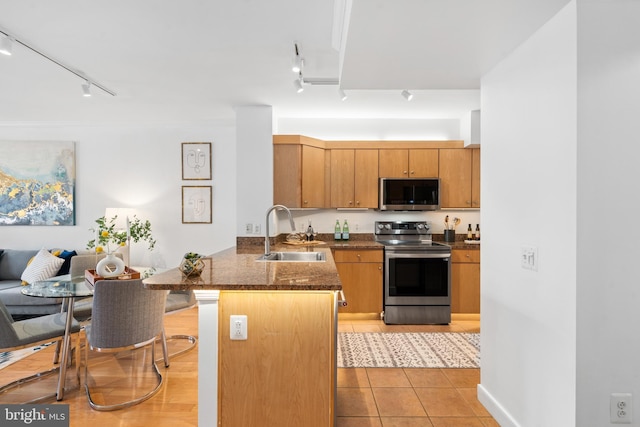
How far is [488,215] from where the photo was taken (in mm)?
2506

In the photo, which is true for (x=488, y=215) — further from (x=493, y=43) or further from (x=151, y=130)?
(x=151, y=130)

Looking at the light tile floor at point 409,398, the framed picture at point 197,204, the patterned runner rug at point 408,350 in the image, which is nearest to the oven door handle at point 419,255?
the patterned runner rug at point 408,350

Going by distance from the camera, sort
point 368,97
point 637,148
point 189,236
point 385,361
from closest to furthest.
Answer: point 637,148
point 385,361
point 368,97
point 189,236

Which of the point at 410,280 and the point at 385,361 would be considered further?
the point at 410,280

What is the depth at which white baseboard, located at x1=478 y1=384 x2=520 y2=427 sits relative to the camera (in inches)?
86.4

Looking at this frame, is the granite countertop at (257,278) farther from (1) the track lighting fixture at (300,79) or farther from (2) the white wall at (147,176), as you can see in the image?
(2) the white wall at (147,176)

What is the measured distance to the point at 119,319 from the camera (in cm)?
A: 249

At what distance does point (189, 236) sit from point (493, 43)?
14.3ft

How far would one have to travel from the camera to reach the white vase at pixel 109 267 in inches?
112

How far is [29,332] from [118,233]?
7.86ft

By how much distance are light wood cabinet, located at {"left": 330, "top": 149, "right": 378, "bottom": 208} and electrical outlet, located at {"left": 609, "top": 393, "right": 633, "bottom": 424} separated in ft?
10.9

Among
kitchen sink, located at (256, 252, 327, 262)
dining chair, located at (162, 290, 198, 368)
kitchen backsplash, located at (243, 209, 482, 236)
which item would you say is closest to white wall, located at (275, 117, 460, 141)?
kitchen backsplash, located at (243, 209, 482, 236)

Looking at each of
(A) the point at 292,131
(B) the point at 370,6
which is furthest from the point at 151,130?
(B) the point at 370,6

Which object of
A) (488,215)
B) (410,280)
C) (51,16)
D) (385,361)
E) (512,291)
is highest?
(51,16)
